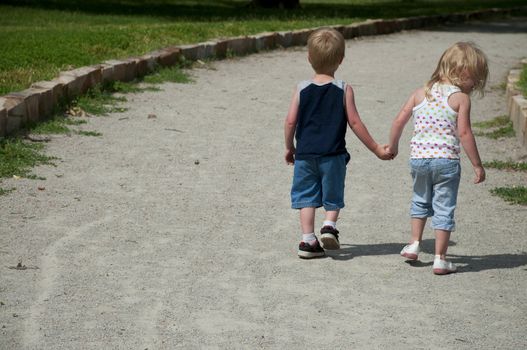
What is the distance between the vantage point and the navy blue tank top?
19.3 feet

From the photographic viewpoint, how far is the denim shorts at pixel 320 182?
19.5 ft

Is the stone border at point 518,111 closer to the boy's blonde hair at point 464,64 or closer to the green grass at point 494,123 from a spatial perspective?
the green grass at point 494,123

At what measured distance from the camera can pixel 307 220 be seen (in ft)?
19.5

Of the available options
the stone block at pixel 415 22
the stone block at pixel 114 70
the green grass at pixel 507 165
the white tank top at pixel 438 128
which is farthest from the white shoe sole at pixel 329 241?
the stone block at pixel 415 22

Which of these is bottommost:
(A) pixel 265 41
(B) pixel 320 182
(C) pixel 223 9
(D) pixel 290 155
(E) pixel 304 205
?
(C) pixel 223 9

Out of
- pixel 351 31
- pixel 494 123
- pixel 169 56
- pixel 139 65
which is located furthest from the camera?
pixel 351 31

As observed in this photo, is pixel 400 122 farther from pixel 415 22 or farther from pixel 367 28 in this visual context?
pixel 415 22

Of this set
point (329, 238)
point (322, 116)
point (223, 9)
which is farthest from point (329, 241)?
point (223, 9)

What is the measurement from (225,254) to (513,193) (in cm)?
239

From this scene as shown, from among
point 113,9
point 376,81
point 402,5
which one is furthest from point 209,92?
point 402,5

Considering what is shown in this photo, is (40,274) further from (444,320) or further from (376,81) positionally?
(376,81)

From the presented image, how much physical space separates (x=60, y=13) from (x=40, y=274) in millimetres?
13844

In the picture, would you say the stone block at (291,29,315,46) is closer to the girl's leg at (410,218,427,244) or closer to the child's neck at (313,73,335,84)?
the child's neck at (313,73,335,84)

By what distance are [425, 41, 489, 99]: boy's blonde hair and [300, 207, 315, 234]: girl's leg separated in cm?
87
